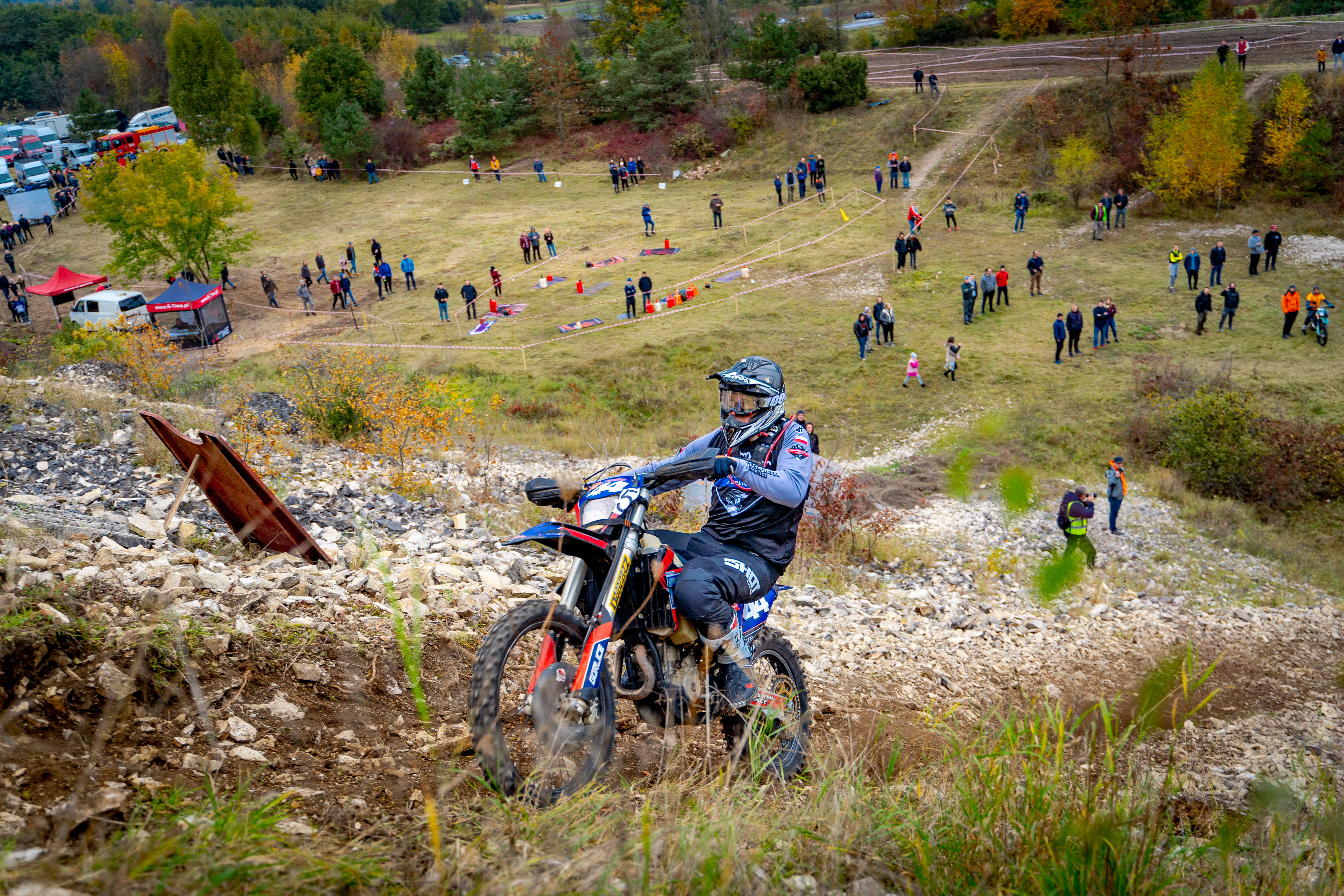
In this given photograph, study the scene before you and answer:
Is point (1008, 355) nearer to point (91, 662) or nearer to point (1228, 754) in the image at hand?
point (1228, 754)

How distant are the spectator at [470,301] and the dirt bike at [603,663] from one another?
25.9m

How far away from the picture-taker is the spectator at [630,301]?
2766cm

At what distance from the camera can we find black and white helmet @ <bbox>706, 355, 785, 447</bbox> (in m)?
5.00

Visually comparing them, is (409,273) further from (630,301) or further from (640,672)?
(640,672)

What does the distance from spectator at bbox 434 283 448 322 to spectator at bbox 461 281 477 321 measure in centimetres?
62

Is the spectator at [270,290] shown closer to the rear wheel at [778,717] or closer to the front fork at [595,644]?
the rear wheel at [778,717]

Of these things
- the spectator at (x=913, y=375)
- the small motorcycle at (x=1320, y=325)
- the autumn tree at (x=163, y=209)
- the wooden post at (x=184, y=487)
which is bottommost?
the small motorcycle at (x=1320, y=325)

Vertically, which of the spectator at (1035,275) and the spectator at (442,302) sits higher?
the spectator at (442,302)

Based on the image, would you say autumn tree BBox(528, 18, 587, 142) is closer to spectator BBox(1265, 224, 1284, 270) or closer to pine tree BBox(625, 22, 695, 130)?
pine tree BBox(625, 22, 695, 130)

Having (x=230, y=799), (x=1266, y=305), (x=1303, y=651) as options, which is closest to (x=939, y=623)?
(x=1303, y=651)

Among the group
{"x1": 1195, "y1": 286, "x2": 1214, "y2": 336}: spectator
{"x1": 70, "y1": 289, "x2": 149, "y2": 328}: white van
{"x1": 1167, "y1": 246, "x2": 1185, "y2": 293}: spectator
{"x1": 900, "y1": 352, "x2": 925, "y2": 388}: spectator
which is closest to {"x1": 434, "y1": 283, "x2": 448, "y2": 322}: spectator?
{"x1": 70, "y1": 289, "x2": 149, "y2": 328}: white van

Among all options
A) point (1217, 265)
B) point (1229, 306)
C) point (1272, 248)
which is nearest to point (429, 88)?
point (1217, 265)

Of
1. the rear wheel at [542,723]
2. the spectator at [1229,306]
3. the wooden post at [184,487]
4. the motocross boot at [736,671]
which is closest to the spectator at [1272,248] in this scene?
the spectator at [1229,306]

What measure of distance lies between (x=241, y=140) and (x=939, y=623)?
60.4 meters
